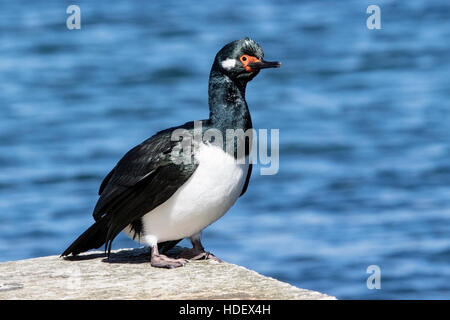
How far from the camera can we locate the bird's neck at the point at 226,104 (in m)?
7.03

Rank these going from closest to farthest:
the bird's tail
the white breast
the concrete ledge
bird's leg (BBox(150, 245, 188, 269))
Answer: the concrete ledge → the white breast → bird's leg (BBox(150, 245, 188, 269)) → the bird's tail

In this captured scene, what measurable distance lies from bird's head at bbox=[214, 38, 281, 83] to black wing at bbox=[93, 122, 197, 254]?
1.63 feet

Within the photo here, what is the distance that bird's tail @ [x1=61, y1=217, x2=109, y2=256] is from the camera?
7.26 m

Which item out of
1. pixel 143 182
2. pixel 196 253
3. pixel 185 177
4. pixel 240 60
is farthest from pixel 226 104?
pixel 196 253

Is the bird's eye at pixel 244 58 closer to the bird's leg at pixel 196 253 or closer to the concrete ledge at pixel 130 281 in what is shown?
the bird's leg at pixel 196 253

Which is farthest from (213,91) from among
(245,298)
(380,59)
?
(380,59)

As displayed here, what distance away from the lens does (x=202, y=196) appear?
6863 millimetres

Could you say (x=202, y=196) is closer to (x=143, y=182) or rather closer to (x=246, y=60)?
(x=143, y=182)

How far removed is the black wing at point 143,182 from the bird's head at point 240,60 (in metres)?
0.50

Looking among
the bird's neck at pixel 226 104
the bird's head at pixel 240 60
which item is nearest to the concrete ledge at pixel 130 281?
the bird's neck at pixel 226 104

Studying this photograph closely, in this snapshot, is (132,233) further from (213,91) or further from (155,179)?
(213,91)

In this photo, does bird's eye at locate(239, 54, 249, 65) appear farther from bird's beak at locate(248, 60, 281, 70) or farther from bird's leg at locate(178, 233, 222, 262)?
bird's leg at locate(178, 233, 222, 262)

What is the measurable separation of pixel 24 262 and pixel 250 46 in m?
2.33

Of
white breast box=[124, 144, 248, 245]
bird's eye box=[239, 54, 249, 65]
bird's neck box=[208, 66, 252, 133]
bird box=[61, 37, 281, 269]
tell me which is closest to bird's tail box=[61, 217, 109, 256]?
bird box=[61, 37, 281, 269]
